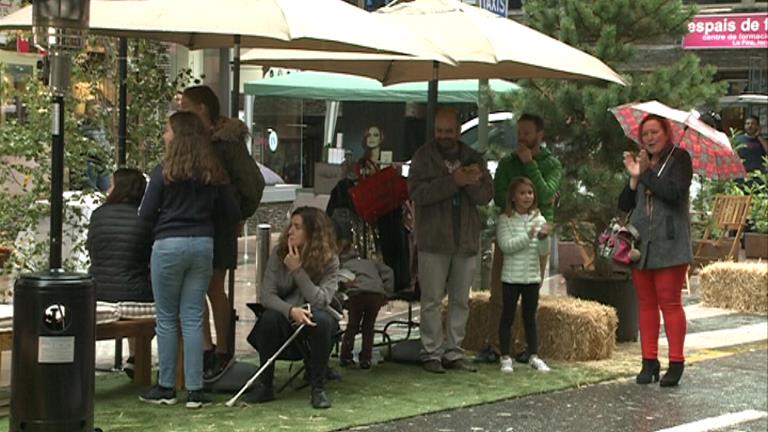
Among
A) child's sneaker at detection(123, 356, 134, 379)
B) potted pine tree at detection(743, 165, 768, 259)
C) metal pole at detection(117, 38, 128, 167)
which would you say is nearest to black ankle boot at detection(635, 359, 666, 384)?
child's sneaker at detection(123, 356, 134, 379)

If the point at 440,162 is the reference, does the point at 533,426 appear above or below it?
below

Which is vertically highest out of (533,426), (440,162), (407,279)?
(440,162)

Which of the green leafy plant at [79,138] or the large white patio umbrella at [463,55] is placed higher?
the large white patio umbrella at [463,55]

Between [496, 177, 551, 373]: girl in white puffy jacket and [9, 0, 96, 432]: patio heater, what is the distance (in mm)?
3991

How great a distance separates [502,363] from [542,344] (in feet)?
2.49

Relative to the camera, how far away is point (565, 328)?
10367 mm

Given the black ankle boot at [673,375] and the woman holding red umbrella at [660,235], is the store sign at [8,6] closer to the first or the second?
the woman holding red umbrella at [660,235]

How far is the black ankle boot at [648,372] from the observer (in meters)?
9.62

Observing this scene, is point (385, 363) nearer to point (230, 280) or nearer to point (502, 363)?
point (502, 363)

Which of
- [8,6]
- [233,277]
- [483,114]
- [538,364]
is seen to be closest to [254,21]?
[233,277]

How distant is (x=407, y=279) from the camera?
392 inches

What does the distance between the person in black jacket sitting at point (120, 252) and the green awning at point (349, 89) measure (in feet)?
25.7

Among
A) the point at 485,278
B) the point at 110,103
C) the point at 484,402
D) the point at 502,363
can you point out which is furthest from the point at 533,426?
the point at 485,278

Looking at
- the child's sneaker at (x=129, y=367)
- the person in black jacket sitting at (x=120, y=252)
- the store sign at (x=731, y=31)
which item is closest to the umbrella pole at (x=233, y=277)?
the person in black jacket sitting at (x=120, y=252)
